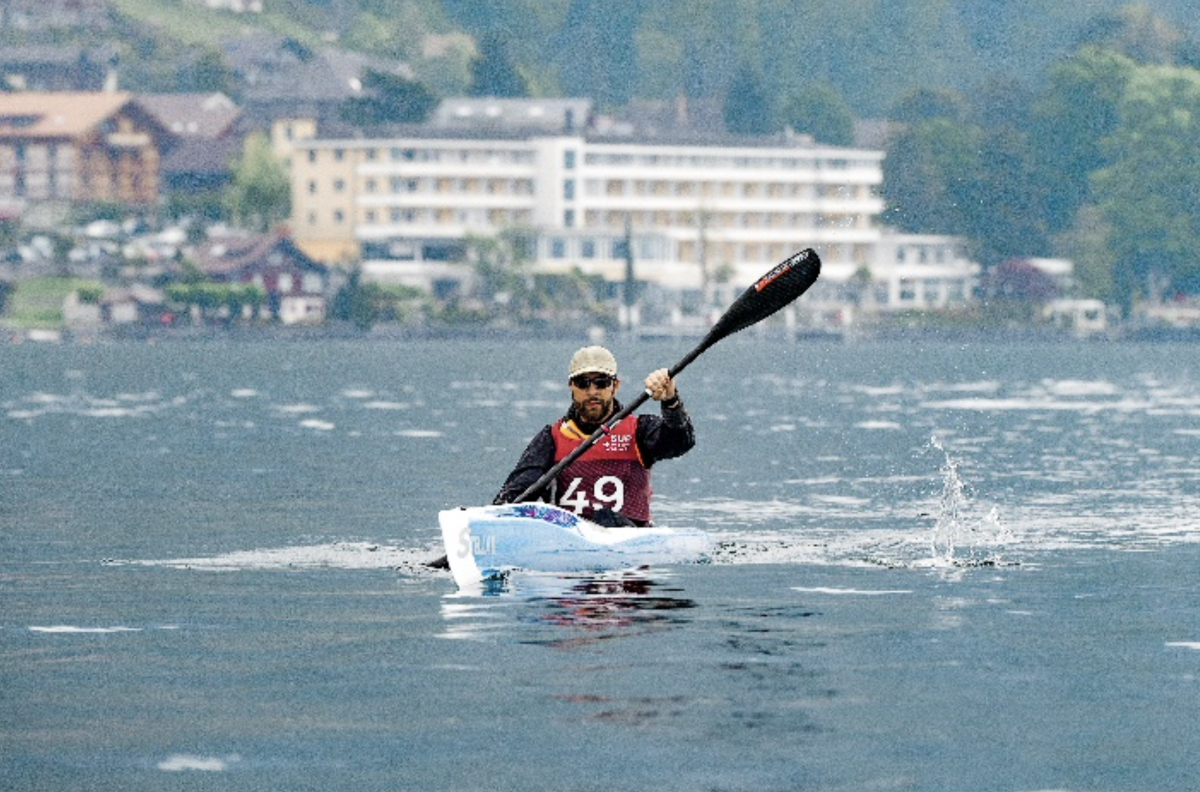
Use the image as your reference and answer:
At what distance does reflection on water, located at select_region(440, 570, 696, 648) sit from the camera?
2380 cm

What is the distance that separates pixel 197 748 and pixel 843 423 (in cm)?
5204

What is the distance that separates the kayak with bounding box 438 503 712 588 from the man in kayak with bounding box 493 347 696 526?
1.56 feet

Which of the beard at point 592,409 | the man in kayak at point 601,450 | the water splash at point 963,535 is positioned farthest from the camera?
the water splash at point 963,535

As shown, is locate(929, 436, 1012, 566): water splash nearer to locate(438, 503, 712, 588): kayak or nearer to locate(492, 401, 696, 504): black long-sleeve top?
locate(492, 401, 696, 504): black long-sleeve top

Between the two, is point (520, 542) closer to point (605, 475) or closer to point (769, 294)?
point (605, 475)

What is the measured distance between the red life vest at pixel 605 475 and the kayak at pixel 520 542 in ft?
1.43

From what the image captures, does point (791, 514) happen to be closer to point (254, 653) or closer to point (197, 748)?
point (254, 653)

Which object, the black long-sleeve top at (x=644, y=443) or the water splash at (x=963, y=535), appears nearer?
the black long-sleeve top at (x=644, y=443)

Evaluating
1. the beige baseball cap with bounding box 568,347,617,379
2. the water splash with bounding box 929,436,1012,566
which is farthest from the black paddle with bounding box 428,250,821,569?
the water splash with bounding box 929,436,1012,566

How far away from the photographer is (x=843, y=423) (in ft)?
230

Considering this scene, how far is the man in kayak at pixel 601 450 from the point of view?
2730 cm

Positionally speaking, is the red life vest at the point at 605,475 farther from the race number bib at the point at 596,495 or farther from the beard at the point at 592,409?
the beard at the point at 592,409

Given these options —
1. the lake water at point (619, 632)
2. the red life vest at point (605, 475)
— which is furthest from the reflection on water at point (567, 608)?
the red life vest at point (605, 475)

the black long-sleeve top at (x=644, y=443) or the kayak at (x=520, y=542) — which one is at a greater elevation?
the black long-sleeve top at (x=644, y=443)
